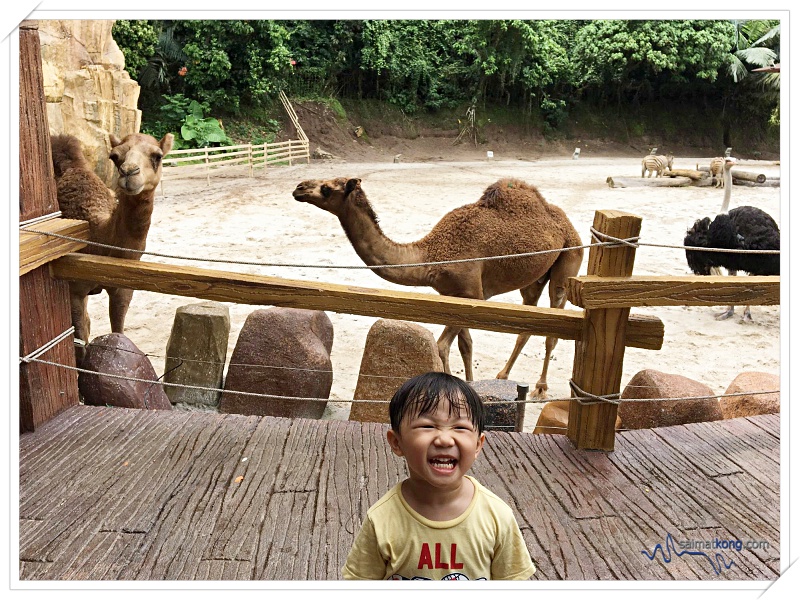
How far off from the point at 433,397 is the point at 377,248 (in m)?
3.84

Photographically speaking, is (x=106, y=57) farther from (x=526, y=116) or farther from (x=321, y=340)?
(x=526, y=116)

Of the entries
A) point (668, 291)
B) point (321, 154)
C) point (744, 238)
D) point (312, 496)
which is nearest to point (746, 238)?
point (744, 238)

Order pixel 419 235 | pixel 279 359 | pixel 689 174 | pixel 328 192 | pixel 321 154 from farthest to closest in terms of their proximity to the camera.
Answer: pixel 321 154
pixel 689 174
pixel 419 235
pixel 328 192
pixel 279 359

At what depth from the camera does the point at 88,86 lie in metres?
9.86

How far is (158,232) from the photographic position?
11.0 metres

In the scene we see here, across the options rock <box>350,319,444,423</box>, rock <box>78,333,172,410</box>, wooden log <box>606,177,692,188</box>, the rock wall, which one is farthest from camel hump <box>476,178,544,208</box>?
wooden log <box>606,177,692,188</box>

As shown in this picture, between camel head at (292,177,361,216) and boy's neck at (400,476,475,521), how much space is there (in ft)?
11.8

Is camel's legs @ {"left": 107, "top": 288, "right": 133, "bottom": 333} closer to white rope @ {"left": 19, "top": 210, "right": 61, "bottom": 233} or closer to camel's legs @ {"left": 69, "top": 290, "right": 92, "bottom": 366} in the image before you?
camel's legs @ {"left": 69, "top": 290, "right": 92, "bottom": 366}

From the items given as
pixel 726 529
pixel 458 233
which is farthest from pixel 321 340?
pixel 726 529

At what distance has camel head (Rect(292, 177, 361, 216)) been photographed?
16.5 feet

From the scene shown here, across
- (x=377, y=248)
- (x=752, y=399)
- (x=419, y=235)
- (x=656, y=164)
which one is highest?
(x=656, y=164)

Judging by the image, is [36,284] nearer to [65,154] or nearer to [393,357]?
[393,357]

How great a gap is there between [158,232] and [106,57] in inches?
99.3
